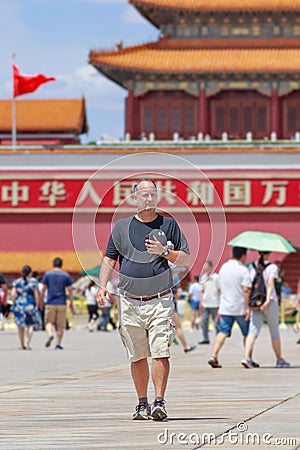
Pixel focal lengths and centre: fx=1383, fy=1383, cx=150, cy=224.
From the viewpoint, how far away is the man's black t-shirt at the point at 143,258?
10.2m

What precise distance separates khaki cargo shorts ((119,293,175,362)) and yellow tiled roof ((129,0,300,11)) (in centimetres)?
3872

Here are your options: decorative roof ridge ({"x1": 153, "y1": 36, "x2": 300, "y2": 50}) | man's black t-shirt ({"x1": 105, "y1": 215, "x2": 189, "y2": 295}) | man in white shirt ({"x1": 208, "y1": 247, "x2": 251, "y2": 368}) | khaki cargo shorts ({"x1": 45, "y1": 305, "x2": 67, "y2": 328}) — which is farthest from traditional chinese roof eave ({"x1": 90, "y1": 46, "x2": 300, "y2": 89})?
man's black t-shirt ({"x1": 105, "y1": 215, "x2": 189, "y2": 295})

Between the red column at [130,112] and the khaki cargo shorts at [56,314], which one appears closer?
the khaki cargo shorts at [56,314]

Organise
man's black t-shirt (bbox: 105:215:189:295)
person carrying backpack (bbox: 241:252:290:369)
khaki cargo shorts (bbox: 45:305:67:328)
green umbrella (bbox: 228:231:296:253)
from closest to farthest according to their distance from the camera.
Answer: man's black t-shirt (bbox: 105:215:189:295), person carrying backpack (bbox: 241:252:290:369), khaki cargo shorts (bbox: 45:305:67:328), green umbrella (bbox: 228:231:296:253)

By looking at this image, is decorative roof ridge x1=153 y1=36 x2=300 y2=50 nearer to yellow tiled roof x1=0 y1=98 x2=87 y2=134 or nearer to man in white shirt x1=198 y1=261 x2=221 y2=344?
yellow tiled roof x1=0 y1=98 x2=87 y2=134

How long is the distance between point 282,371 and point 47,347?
7.58m

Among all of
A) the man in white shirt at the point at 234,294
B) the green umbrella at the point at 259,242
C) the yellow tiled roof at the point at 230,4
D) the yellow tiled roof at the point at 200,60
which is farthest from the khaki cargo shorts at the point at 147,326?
the yellow tiled roof at the point at 230,4

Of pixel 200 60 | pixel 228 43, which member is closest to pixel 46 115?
pixel 200 60

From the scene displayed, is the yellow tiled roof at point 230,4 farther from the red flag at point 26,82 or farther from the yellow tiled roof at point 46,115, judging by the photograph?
the yellow tiled roof at point 46,115

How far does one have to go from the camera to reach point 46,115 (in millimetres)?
53875

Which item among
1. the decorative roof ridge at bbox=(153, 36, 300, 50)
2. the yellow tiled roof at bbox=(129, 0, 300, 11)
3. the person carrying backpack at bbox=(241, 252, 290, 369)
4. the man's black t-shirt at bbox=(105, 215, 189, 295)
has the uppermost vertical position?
the yellow tiled roof at bbox=(129, 0, 300, 11)

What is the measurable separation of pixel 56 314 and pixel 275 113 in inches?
1060

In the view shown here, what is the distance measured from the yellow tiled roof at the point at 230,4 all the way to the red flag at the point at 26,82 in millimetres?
4879

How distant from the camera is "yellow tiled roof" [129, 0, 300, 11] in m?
48.1
